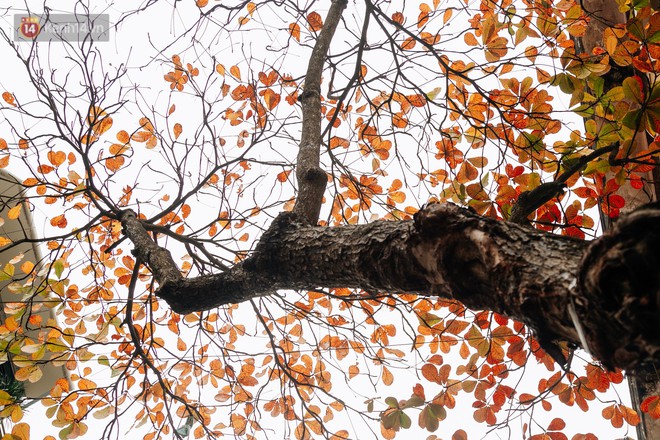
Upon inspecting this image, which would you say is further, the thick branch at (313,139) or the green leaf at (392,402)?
the green leaf at (392,402)

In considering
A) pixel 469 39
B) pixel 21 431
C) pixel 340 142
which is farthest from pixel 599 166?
pixel 21 431

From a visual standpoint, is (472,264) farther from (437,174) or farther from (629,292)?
(437,174)

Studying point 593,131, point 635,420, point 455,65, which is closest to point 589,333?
point 593,131

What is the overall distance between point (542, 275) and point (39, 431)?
548cm

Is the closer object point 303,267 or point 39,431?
point 303,267

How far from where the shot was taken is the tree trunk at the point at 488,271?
0.62 meters

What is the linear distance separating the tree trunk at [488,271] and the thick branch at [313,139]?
0.16 meters

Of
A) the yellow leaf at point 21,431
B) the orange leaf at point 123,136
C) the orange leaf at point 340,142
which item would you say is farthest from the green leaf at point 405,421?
the orange leaf at point 123,136

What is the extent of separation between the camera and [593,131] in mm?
2010

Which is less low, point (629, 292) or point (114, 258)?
point (114, 258)

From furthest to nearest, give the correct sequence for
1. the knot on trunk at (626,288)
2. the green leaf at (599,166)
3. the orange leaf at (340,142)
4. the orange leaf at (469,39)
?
1. the orange leaf at (340,142)
2. the orange leaf at (469,39)
3. the green leaf at (599,166)
4. the knot on trunk at (626,288)

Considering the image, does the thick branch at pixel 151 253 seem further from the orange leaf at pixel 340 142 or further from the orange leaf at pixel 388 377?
the orange leaf at pixel 340 142

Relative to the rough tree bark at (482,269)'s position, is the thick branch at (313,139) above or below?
above

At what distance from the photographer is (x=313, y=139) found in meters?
2.04
